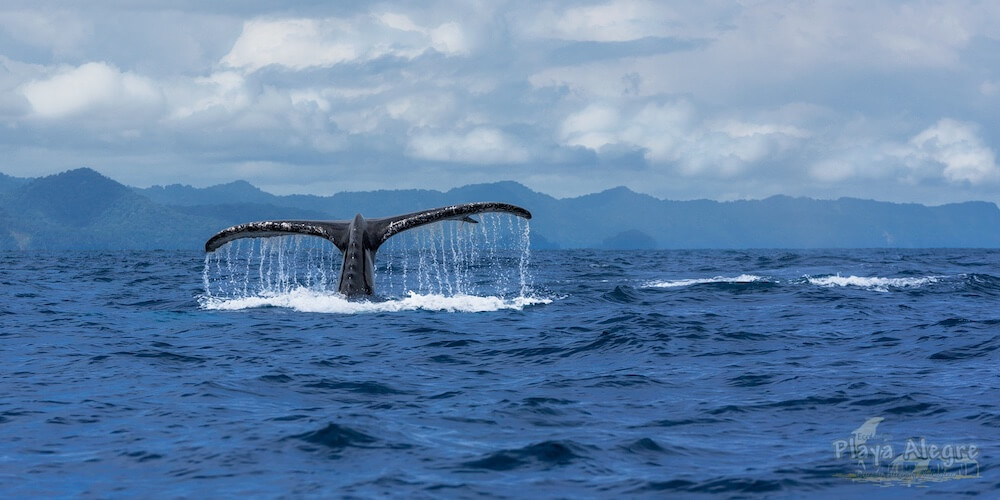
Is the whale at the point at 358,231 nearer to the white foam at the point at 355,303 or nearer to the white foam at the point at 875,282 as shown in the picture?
the white foam at the point at 355,303

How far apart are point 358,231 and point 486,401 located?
8726 mm

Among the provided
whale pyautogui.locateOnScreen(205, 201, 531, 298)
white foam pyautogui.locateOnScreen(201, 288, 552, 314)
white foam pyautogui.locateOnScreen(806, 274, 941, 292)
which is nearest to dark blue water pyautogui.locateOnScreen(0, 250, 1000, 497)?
white foam pyautogui.locateOnScreen(201, 288, 552, 314)

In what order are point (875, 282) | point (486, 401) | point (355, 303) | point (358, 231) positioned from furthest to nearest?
point (875, 282), point (355, 303), point (358, 231), point (486, 401)

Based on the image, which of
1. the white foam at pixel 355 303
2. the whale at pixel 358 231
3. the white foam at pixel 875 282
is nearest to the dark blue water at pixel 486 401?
the white foam at pixel 355 303

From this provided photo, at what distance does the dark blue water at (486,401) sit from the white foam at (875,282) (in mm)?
8619

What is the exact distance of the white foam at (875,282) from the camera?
29234 mm

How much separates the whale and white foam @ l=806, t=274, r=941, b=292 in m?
14.5

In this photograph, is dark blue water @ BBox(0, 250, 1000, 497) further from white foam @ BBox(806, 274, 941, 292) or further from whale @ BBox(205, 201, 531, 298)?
white foam @ BBox(806, 274, 941, 292)

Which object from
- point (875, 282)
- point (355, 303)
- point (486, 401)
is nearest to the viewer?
point (486, 401)

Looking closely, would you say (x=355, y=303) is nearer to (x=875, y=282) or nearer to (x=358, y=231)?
(x=358, y=231)

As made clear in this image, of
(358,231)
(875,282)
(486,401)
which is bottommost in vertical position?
(486,401)

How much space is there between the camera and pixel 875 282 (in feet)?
102

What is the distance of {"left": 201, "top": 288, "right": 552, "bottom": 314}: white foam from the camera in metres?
19.6

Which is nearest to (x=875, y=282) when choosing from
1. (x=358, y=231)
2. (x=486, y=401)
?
(x=358, y=231)
